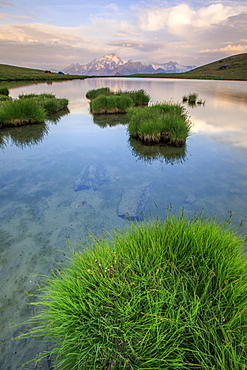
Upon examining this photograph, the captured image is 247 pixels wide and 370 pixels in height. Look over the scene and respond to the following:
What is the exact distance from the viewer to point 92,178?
27.3 ft

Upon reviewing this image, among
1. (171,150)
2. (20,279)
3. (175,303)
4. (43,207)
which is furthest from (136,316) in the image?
(171,150)

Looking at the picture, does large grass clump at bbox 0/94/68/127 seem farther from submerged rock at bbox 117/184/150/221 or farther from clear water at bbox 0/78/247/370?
submerged rock at bbox 117/184/150/221

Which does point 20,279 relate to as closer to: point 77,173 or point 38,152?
point 77,173

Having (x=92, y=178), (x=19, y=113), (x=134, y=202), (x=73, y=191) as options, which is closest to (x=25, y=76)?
(x=19, y=113)

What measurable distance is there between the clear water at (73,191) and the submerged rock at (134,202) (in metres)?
0.13

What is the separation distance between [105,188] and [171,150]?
566 cm

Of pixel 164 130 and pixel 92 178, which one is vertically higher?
pixel 164 130

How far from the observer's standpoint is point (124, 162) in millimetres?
10148

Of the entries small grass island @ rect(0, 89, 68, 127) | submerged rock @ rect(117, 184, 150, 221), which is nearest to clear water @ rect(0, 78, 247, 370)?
submerged rock @ rect(117, 184, 150, 221)

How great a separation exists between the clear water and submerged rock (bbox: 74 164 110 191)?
0.24m

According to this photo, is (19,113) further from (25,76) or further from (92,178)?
(25,76)

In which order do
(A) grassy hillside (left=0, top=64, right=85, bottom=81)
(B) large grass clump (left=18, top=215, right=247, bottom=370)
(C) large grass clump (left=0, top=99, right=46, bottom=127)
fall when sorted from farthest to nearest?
(A) grassy hillside (left=0, top=64, right=85, bottom=81) < (C) large grass clump (left=0, top=99, right=46, bottom=127) < (B) large grass clump (left=18, top=215, right=247, bottom=370)

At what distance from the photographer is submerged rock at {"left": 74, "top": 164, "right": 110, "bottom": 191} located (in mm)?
7582

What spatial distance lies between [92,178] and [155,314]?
6.64 m
